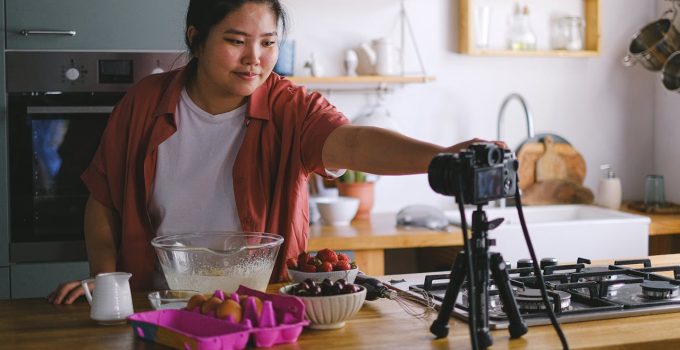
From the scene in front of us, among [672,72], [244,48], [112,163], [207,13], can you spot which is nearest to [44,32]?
[112,163]

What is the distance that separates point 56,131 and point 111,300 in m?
1.62

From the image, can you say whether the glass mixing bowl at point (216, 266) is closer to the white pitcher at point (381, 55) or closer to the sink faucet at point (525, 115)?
the white pitcher at point (381, 55)

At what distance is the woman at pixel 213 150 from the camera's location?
6.97 feet

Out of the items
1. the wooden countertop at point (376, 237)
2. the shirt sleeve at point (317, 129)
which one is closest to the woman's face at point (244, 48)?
the shirt sleeve at point (317, 129)

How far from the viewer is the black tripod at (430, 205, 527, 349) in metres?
1.54

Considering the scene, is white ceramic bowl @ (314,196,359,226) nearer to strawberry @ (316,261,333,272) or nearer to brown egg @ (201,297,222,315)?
strawberry @ (316,261,333,272)

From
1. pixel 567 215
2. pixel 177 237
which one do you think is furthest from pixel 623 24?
pixel 177 237

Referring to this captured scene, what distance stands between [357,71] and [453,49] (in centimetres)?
48

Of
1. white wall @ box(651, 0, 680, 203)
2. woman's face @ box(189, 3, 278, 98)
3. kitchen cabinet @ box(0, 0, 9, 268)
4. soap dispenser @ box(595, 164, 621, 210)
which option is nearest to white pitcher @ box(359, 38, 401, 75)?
soap dispenser @ box(595, 164, 621, 210)

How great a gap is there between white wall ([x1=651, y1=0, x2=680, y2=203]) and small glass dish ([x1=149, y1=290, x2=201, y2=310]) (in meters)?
3.17

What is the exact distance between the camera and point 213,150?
223 cm

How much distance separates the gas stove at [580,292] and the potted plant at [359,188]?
1.68 m

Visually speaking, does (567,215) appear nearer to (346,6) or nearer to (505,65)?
(505,65)

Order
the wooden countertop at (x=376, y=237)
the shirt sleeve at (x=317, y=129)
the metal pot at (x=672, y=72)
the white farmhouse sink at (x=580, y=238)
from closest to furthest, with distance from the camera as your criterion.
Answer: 1. the shirt sleeve at (x=317, y=129)
2. the wooden countertop at (x=376, y=237)
3. the white farmhouse sink at (x=580, y=238)
4. the metal pot at (x=672, y=72)
